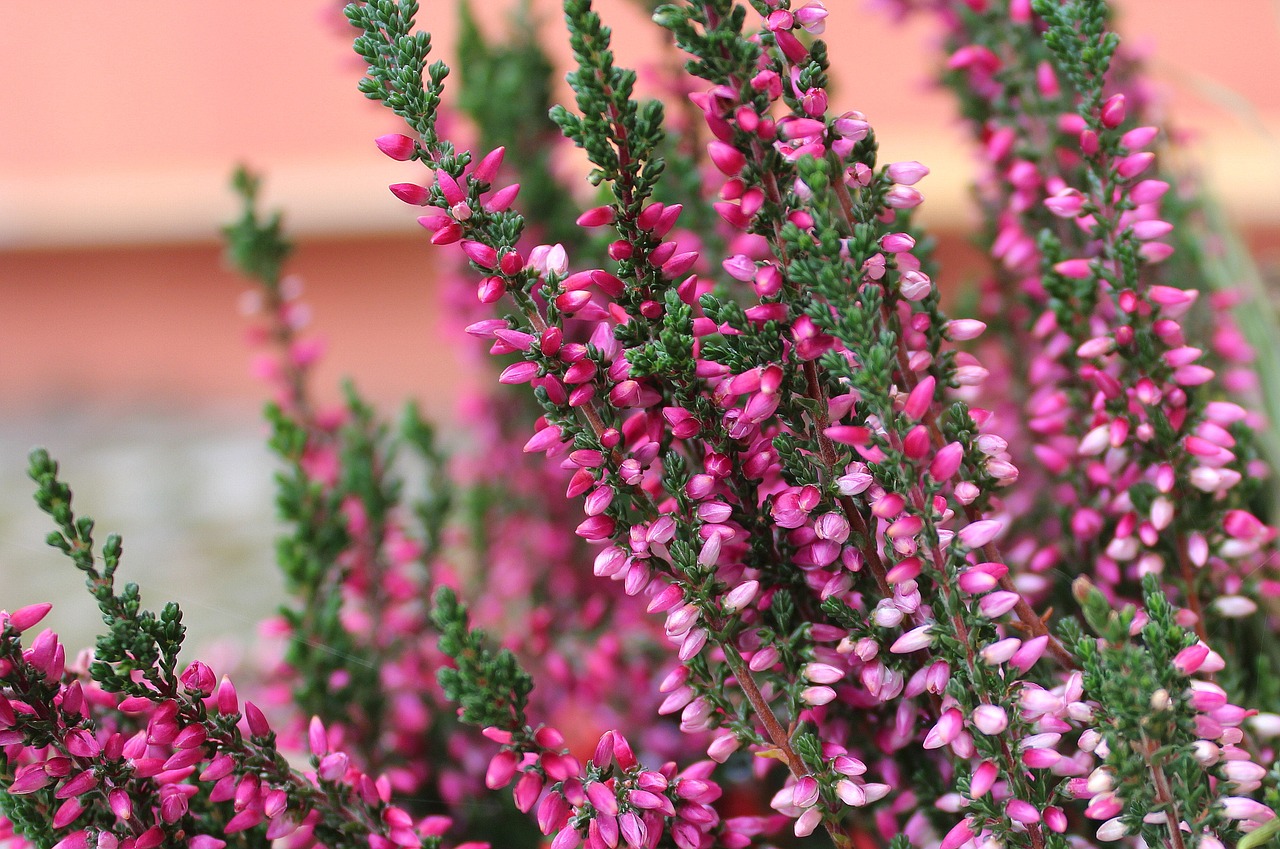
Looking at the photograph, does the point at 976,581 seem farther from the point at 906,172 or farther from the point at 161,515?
the point at 161,515

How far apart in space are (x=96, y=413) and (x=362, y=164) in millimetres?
674

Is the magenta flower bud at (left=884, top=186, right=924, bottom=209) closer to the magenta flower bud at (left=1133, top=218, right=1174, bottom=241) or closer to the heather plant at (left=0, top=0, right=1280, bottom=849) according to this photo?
the heather plant at (left=0, top=0, right=1280, bottom=849)

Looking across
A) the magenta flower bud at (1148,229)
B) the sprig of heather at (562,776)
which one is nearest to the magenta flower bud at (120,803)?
the sprig of heather at (562,776)

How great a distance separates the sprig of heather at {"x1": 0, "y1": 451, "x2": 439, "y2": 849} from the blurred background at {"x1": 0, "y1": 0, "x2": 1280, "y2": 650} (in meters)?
1.26

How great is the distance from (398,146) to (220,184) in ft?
5.62

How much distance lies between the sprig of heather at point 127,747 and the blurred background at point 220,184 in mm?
1263

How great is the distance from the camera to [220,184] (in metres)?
1.81

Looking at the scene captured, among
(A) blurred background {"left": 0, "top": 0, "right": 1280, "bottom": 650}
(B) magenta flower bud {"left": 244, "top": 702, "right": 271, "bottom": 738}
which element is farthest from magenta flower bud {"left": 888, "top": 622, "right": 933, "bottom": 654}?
(A) blurred background {"left": 0, "top": 0, "right": 1280, "bottom": 650}

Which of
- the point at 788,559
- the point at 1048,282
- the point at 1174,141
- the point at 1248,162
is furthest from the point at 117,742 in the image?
the point at 1248,162

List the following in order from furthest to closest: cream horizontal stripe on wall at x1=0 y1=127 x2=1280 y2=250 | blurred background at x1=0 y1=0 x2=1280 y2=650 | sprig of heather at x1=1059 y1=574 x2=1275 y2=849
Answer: cream horizontal stripe on wall at x1=0 y1=127 x2=1280 y2=250, blurred background at x1=0 y1=0 x2=1280 y2=650, sprig of heather at x1=1059 y1=574 x2=1275 y2=849

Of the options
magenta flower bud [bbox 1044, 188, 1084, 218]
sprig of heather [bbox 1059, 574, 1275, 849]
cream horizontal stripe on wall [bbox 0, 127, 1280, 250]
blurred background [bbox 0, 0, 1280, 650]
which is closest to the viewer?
sprig of heather [bbox 1059, 574, 1275, 849]

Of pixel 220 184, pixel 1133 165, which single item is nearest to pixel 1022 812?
pixel 1133 165

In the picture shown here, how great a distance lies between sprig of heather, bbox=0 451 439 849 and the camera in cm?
30

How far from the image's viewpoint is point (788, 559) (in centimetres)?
34
